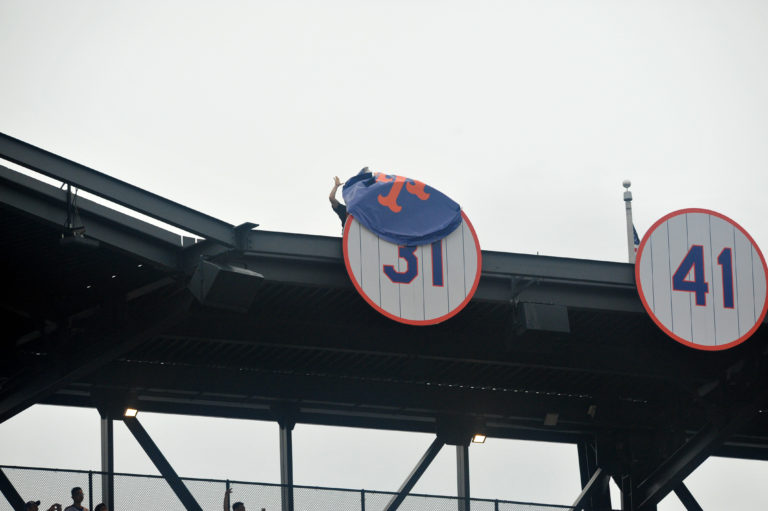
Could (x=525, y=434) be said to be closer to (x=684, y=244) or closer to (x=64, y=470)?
(x=684, y=244)

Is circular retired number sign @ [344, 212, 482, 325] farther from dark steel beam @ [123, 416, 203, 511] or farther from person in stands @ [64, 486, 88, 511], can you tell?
person in stands @ [64, 486, 88, 511]

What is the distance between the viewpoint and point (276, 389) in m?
30.1

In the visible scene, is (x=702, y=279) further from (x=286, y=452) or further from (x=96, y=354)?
(x=96, y=354)

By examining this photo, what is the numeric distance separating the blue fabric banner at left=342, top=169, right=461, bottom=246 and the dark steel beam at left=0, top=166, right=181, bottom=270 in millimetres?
3412

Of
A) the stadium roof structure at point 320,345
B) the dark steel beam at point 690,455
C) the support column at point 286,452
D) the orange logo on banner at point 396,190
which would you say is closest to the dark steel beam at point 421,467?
the stadium roof structure at point 320,345

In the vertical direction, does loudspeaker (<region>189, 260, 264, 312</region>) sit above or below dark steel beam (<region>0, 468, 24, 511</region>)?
above

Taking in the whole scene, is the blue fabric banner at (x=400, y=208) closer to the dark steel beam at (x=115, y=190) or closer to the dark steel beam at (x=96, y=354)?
the dark steel beam at (x=115, y=190)

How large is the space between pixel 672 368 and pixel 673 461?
319 cm

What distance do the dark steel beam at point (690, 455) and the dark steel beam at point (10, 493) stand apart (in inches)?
503

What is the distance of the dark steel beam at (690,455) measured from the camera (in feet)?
95.0

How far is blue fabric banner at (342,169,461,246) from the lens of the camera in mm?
25703

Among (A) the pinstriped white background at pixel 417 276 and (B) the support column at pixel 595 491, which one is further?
(B) the support column at pixel 595 491

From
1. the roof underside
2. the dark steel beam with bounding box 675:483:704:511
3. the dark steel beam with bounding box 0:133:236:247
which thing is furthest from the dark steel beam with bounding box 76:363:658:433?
the dark steel beam with bounding box 0:133:236:247

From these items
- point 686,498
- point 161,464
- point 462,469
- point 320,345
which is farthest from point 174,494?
point 686,498
